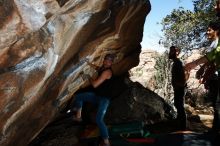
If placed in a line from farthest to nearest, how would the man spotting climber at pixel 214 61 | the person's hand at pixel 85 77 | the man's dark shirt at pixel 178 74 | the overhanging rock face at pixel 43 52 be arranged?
the man's dark shirt at pixel 178 74, the person's hand at pixel 85 77, the man spotting climber at pixel 214 61, the overhanging rock face at pixel 43 52

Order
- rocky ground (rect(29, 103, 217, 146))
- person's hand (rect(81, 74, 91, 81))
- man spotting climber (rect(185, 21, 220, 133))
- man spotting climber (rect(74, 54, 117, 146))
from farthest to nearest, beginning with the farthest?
rocky ground (rect(29, 103, 217, 146)) < person's hand (rect(81, 74, 91, 81)) < man spotting climber (rect(74, 54, 117, 146)) < man spotting climber (rect(185, 21, 220, 133))

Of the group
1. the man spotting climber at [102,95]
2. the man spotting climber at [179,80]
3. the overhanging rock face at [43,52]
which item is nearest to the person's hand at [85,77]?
the overhanging rock face at [43,52]

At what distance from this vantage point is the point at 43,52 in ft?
22.4

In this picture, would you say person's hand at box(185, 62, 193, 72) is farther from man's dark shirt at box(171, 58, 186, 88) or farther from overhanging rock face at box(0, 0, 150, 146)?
man's dark shirt at box(171, 58, 186, 88)

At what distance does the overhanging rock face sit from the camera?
628 cm

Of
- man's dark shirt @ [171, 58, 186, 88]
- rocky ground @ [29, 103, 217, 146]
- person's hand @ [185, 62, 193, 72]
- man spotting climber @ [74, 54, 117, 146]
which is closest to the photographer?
person's hand @ [185, 62, 193, 72]

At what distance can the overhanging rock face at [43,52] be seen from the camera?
6277 millimetres

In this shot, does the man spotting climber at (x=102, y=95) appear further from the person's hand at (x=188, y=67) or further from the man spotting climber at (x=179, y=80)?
the man spotting climber at (x=179, y=80)

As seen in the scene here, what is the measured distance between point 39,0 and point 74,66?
2.63 m

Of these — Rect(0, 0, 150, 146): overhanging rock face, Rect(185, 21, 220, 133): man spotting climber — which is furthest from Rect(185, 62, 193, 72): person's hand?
Rect(0, 0, 150, 146): overhanging rock face

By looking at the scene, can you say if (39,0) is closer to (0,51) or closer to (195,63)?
(0,51)

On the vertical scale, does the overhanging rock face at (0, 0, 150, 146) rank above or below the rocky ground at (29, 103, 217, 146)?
above

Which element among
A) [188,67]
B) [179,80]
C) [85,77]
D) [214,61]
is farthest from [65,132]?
[188,67]

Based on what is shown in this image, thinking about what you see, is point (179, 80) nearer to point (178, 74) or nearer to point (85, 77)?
point (178, 74)
